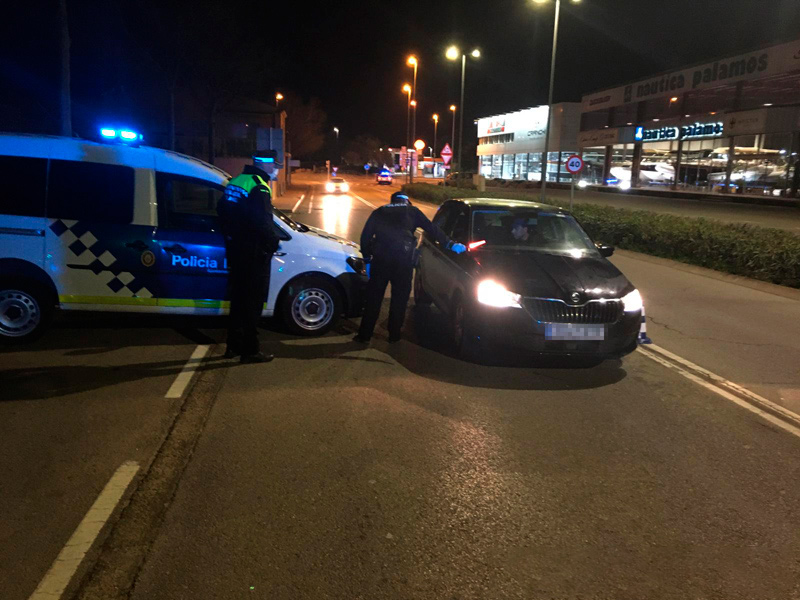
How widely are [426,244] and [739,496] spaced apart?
17.9 feet

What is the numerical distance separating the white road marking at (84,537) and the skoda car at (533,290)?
3323 mm

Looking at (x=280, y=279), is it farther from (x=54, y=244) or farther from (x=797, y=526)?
(x=797, y=526)

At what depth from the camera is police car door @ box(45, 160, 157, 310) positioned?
657cm

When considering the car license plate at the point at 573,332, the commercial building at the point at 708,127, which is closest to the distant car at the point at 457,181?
the commercial building at the point at 708,127

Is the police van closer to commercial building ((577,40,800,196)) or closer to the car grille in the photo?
the car grille

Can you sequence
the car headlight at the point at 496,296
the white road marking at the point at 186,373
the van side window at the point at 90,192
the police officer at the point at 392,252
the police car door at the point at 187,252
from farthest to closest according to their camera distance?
the police officer at the point at 392,252, the police car door at the point at 187,252, the van side window at the point at 90,192, the car headlight at the point at 496,296, the white road marking at the point at 186,373

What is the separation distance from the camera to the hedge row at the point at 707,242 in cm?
1190

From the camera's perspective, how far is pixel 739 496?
4008 millimetres

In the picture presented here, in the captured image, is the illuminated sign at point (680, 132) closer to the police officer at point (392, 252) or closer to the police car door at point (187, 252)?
the police officer at point (392, 252)

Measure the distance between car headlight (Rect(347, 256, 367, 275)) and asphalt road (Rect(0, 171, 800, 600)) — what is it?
36.2 inches

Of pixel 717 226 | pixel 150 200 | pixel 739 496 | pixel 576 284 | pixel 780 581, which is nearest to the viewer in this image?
pixel 780 581

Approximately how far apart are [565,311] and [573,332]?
0.66 ft

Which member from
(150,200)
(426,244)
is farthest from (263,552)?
(426,244)

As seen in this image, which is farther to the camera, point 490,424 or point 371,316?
point 371,316
